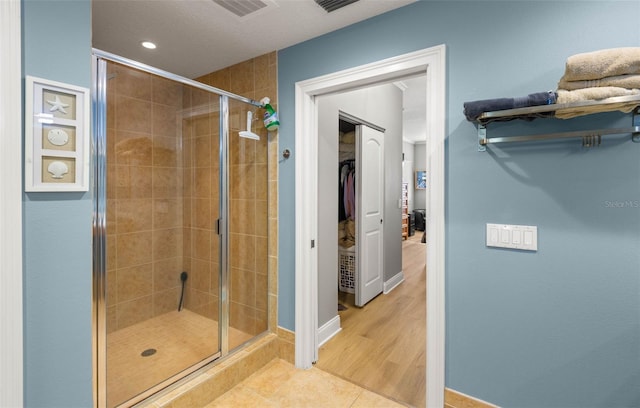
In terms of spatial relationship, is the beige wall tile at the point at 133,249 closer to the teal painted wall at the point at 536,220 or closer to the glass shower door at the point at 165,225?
the glass shower door at the point at 165,225

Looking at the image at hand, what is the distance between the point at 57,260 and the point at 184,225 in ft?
3.71

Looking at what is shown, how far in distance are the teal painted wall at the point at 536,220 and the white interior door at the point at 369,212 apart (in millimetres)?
1668

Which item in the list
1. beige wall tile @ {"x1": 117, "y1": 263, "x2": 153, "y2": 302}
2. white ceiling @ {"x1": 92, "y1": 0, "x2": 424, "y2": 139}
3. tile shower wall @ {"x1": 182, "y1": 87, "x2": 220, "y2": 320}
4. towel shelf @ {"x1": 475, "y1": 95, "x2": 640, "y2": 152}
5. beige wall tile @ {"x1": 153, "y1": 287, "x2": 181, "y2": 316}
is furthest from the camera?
beige wall tile @ {"x1": 153, "y1": 287, "x2": 181, "y2": 316}

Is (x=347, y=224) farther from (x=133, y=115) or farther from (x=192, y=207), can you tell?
(x=133, y=115)

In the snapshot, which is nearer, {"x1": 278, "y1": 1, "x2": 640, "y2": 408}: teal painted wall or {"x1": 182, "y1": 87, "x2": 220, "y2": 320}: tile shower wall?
{"x1": 278, "y1": 1, "x2": 640, "y2": 408}: teal painted wall

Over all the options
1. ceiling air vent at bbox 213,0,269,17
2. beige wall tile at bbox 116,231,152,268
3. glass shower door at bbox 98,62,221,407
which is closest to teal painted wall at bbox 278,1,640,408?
ceiling air vent at bbox 213,0,269,17

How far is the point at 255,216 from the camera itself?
8.16 feet

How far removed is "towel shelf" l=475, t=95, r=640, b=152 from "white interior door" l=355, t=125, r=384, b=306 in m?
1.88

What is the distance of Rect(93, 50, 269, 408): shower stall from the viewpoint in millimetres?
2100

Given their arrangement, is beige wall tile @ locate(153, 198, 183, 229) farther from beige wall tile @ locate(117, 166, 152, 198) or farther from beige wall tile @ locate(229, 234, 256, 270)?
beige wall tile @ locate(229, 234, 256, 270)

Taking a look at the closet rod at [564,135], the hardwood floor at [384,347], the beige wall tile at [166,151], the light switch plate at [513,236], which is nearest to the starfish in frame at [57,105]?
the beige wall tile at [166,151]

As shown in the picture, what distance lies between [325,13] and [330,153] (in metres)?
1.19

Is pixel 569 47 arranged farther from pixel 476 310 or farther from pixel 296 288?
pixel 296 288

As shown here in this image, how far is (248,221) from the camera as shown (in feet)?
8.06
